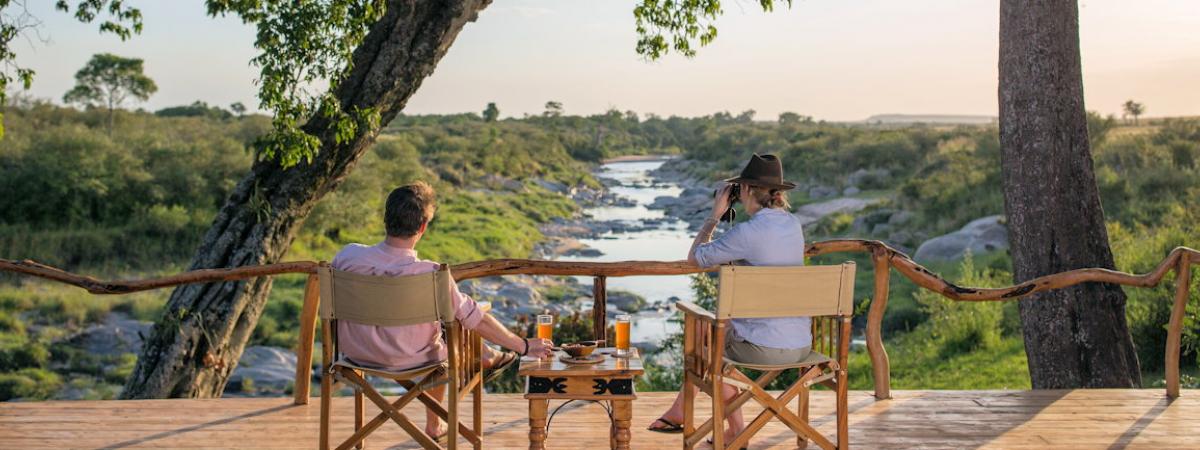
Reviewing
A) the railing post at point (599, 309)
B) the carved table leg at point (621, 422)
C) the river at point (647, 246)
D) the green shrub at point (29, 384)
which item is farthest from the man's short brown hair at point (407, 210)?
the green shrub at point (29, 384)

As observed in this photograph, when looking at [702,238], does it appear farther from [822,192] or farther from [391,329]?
[822,192]

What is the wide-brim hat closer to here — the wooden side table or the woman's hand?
the woman's hand

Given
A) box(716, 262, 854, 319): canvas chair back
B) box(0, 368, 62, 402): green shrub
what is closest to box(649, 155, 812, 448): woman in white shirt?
box(716, 262, 854, 319): canvas chair back

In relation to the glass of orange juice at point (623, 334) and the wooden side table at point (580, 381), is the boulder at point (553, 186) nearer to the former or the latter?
the glass of orange juice at point (623, 334)

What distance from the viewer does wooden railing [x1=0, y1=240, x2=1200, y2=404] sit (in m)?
4.88

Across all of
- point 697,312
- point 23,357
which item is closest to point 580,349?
point 697,312

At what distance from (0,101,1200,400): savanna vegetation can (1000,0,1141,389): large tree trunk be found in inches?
104

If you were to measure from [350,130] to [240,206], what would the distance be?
123 centimetres

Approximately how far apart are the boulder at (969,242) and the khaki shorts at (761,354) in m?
15.7

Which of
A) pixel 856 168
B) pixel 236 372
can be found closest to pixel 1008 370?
pixel 236 372

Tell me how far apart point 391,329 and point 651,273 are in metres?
1.64

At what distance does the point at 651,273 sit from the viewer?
504 cm

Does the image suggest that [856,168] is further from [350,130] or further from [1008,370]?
[350,130]

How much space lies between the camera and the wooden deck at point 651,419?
438 centimetres
